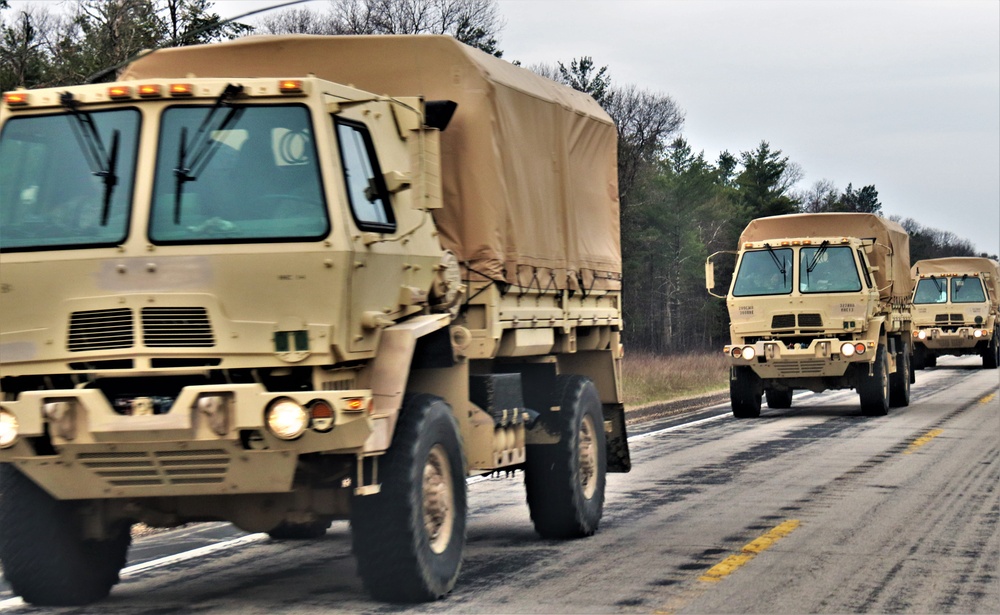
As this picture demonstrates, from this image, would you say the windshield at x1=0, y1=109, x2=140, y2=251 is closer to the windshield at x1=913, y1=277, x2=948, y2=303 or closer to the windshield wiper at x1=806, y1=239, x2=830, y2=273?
the windshield wiper at x1=806, y1=239, x2=830, y2=273

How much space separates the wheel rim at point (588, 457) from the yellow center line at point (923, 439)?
6.56 metres

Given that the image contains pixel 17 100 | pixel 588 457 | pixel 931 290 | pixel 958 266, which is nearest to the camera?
pixel 17 100

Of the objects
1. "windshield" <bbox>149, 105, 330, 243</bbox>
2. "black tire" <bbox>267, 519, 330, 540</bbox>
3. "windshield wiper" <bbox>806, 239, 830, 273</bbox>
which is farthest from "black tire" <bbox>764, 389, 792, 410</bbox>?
"windshield" <bbox>149, 105, 330, 243</bbox>

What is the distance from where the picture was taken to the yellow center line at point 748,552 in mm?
8578

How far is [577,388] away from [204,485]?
384cm

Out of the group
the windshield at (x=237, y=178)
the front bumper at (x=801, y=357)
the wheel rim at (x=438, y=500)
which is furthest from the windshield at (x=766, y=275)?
the windshield at (x=237, y=178)

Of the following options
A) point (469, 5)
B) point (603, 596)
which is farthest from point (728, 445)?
point (469, 5)

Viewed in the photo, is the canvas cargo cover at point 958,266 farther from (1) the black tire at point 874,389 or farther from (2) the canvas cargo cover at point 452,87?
(2) the canvas cargo cover at point 452,87

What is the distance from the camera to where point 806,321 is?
72.5 ft

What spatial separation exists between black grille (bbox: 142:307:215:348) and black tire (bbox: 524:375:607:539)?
3.74 m

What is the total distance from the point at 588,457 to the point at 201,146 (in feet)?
14.7

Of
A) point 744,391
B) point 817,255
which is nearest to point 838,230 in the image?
point 817,255

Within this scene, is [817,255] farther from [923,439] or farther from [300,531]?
[300,531]

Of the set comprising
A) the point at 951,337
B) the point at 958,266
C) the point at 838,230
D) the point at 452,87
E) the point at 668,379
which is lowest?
the point at 668,379
